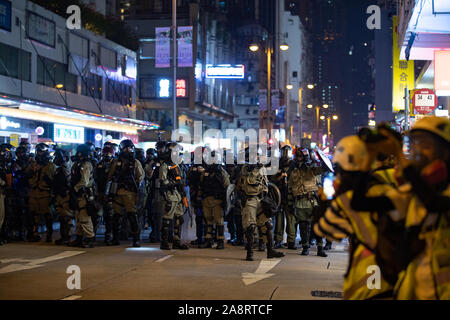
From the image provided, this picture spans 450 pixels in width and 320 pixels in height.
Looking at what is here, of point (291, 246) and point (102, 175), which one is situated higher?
point (102, 175)

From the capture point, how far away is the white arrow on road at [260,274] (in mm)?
9810

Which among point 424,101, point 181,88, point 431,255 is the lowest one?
point 431,255

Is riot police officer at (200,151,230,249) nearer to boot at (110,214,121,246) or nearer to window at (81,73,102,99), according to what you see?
boot at (110,214,121,246)

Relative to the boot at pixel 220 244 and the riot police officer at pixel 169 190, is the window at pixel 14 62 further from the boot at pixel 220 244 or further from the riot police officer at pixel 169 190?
the boot at pixel 220 244

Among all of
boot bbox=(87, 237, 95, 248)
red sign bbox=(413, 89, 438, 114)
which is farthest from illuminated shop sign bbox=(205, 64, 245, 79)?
boot bbox=(87, 237, 95, 248)

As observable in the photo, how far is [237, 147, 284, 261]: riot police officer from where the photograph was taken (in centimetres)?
1259

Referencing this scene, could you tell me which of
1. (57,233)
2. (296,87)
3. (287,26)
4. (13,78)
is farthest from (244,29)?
(57,233)

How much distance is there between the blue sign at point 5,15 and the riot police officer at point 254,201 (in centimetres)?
1481

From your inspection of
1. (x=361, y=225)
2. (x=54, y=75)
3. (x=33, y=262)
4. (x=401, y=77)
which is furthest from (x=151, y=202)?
(x=401, y=77)

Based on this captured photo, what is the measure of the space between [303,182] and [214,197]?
200 cm

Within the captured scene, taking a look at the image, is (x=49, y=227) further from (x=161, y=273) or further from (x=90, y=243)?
(x=161, y=273)

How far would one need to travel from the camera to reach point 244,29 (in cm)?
9375

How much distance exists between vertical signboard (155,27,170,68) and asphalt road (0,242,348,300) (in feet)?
50.5

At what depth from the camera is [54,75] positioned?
28.7 metres
